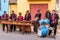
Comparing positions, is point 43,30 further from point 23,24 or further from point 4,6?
point 4,6

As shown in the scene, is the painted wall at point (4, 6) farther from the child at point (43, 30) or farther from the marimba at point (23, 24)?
the child at point (43, 30)

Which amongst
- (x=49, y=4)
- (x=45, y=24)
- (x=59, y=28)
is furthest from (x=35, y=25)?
(x=49, y=4)

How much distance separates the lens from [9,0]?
2902 cm

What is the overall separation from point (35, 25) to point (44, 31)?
7.81 feet

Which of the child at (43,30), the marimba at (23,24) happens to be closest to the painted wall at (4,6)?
the marimba at (23,24)

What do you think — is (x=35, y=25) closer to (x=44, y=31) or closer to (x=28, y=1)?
(x=44, y=31)

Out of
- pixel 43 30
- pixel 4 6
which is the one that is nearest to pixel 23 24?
pixel 43 30

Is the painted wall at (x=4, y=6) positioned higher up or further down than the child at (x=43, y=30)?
higher up

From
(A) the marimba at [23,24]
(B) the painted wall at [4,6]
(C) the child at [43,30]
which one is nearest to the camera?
(C) the child at [43,30]

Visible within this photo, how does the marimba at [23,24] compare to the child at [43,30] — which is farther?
the marimba at [23,24]

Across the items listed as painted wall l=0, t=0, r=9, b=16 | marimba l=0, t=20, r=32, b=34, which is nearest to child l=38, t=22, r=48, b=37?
marimba l=0, t=20, r=32, b=34

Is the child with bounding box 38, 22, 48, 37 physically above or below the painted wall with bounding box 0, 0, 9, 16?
below

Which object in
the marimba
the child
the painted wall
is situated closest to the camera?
the child

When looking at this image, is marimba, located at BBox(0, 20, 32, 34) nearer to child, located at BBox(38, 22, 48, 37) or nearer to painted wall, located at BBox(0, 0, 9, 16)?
child, located at BBox(38, 22, 48, 37)
